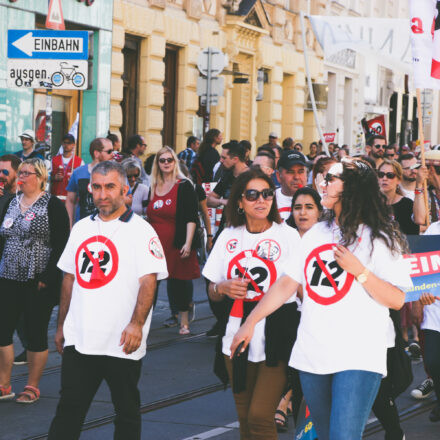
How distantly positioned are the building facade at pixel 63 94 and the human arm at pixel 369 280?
43.0 ft

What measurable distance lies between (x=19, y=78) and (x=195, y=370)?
405 cm

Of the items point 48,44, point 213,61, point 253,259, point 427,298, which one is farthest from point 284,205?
point 213,61

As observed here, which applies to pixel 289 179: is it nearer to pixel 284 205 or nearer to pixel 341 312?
pixel 284 205

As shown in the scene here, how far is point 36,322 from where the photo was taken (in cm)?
743

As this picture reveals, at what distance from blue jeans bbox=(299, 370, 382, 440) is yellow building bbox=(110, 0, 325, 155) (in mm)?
15324

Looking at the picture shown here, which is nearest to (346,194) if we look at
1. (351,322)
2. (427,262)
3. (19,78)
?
(351,322)

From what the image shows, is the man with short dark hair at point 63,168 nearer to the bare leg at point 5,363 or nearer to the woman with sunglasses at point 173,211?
the woman with sunglasses at point 173,211

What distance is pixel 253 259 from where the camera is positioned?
5480mm

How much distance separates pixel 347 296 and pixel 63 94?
51.3 ft

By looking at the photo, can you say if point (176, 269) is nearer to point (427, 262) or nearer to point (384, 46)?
point (427, 262)

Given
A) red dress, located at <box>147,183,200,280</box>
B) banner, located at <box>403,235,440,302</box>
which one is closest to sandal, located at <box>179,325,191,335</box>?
red dress, located at <box>147,183,200,280</box>

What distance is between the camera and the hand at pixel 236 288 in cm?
533

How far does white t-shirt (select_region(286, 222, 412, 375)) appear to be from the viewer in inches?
179

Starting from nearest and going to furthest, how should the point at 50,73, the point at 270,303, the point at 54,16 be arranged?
the point at 270,303 < the point at 50,73 < the point at 54,16
